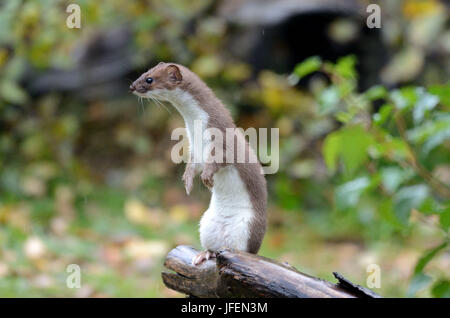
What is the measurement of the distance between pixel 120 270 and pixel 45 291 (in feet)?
3.12

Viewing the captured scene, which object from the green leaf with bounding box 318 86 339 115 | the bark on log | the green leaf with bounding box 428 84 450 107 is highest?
the green leaf with bounding box 318 86 339 115

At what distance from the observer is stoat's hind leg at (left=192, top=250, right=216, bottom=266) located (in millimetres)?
3285

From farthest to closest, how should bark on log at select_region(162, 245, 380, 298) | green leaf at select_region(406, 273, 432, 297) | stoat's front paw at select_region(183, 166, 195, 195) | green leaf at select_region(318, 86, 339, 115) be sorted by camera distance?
green leaf at select_region(318, 86, 339, 115)
green leaf at select_region(406, 273, 432, 297)
stoat's front paw at select_region(183, 166, 195, 195)
bark on log at select_region(162, 245, 380, 298)

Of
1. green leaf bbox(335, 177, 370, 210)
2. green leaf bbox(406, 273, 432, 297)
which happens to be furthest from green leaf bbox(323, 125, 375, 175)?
green leaf bbox(406, 273, 432, 297)

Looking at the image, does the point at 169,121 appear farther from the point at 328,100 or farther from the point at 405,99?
the point at 405,99

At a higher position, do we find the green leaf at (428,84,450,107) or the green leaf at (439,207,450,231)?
the green leaf at (428,84,450,107)

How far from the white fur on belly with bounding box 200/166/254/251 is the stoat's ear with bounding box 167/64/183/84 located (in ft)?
1.70

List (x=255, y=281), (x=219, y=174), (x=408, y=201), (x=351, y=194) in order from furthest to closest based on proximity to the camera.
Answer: (x=351, y=194), (x=408, y=201), (x=219, y=174), (x=255, y=281)

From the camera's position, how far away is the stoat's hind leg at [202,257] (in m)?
3.29

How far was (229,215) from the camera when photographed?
330cm

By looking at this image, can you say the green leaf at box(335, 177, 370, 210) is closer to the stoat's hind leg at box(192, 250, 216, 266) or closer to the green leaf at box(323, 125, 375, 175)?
the green leaf at box(323, 125, 375, 175)

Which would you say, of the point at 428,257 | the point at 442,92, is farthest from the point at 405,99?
the point at 428,257

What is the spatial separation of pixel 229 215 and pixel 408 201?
97 centimetres
